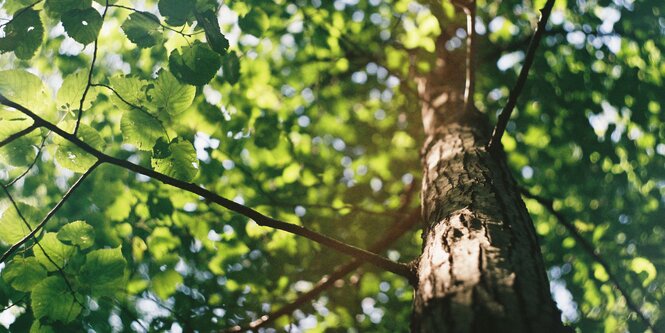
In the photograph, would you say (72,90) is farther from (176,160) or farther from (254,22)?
(254,22)

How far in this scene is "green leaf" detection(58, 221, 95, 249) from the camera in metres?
1.54

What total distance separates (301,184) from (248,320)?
1.12 metres

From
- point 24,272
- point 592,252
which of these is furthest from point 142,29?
point 592,252

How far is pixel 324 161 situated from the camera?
4.02 m

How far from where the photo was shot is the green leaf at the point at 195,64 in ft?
4.80

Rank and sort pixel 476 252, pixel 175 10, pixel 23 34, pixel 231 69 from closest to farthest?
pixel 476 252 → pixel 175 10 → pixel 23 34 → pixel 231 69

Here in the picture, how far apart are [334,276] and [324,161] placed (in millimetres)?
1938

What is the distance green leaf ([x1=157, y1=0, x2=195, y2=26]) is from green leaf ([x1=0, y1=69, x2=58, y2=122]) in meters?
0.49

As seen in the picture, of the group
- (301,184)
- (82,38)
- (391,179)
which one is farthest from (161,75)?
(391,179)

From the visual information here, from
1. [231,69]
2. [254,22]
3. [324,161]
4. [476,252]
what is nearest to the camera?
[476,252]

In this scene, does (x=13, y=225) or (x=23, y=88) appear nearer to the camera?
(x=23, y=88)

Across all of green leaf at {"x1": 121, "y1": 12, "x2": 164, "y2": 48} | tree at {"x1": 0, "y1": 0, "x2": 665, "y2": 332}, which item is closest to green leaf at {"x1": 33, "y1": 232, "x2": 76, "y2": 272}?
tree at {"x1": 0, "y1": 0, "x2": 665, "y2": 332}

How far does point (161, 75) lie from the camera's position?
150 centimetres

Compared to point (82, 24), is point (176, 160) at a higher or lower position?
lower
